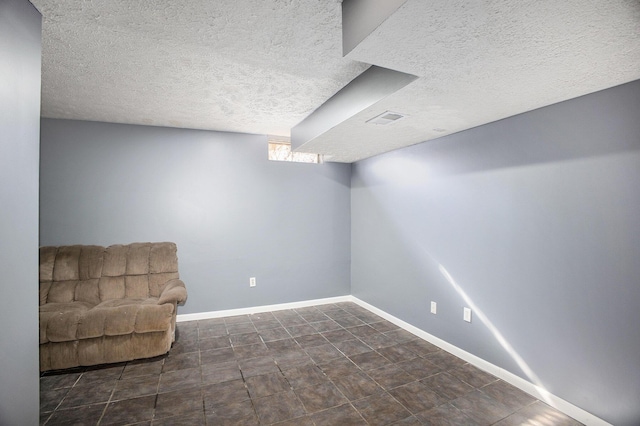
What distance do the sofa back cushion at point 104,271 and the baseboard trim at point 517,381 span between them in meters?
2.82

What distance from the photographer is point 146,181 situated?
358 cm

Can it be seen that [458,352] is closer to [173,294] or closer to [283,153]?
[173,294]

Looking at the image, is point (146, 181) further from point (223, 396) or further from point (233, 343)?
point (223, 396)

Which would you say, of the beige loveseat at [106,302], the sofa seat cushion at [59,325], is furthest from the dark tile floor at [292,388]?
the sofa seat cushion at [59,325]

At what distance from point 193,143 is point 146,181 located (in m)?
0.72

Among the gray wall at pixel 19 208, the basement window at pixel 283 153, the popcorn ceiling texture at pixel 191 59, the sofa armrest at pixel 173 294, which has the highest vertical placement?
the popcorn ceiling texture at pixel 191 59

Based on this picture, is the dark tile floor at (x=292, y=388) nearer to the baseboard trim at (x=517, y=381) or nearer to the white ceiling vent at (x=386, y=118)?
Result: the baseboard trim at (x=517, y=381)

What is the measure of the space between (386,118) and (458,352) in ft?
7.29

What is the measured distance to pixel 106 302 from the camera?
9.75 feet

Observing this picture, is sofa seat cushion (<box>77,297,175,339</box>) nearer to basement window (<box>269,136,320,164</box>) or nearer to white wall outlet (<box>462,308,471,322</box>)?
basement window (<box>269,136,320,164</box>)

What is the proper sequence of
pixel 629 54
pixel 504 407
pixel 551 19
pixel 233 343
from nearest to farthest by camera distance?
pixel 551 19
pixel 629 54
pixel 504 407
pixel 233 343

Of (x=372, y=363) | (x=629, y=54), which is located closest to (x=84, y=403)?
(x=372, y=363)

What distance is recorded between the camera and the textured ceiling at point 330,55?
1250 mm

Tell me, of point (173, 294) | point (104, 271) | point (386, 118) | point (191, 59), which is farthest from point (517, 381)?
point (104, 271)
